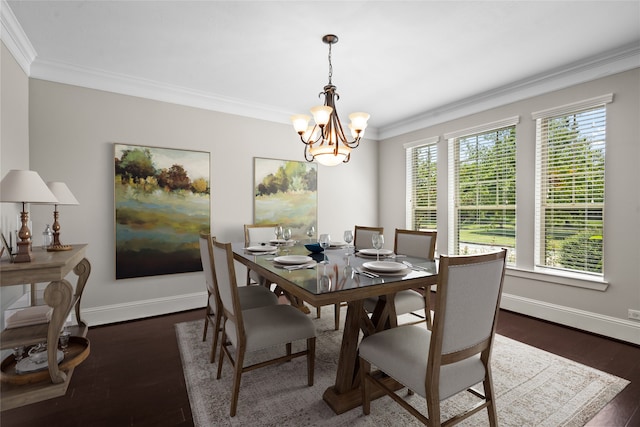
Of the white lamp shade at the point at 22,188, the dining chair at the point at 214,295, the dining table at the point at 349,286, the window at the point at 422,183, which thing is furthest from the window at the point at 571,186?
the white lamp shade at the point at 22,188

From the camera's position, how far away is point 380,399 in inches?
77.0

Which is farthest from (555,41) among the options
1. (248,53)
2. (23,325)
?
(23,325)

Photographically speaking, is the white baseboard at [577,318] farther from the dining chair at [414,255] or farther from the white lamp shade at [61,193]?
the white lamp shade at [61,193]

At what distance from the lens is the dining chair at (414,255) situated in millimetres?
2463

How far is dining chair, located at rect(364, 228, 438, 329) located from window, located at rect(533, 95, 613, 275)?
1466 mm

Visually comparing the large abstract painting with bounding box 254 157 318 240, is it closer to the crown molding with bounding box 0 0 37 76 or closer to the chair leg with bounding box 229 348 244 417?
the crown molding with bounding box 0 0 37 76

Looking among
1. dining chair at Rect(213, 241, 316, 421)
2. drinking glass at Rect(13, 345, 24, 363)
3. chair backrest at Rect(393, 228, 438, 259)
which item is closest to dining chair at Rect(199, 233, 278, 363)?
dining chair at Rect(213, 241, 316, 421)

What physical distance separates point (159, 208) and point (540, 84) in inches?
178

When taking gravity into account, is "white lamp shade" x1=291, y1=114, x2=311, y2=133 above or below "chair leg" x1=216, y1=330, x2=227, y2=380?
above

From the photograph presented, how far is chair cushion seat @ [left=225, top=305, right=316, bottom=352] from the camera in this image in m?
1.86

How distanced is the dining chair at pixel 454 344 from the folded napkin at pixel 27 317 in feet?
7.05

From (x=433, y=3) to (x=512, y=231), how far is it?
110 inches

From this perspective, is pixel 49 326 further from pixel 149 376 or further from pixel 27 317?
pixel 149 376

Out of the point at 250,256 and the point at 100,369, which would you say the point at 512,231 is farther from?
the point at 100,369
